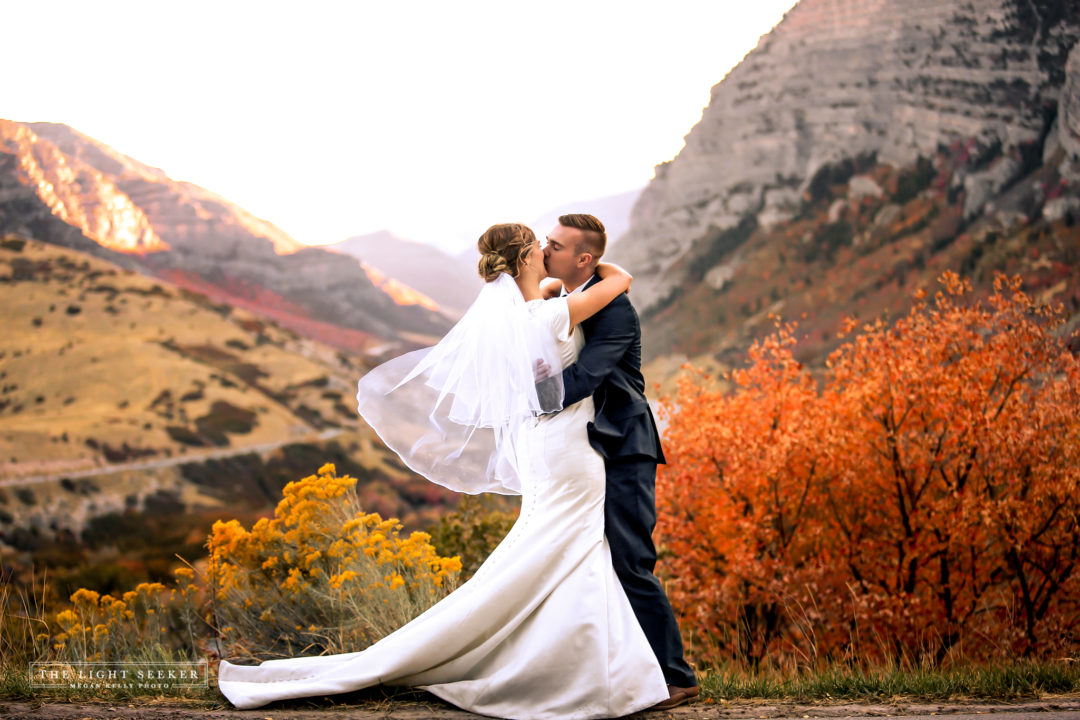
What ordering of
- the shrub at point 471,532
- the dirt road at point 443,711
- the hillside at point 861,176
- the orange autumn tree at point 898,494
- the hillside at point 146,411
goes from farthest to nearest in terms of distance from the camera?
the hillside at point 861,176, the hillside at point 146,411, the orange autumn tree at point 898,494, the shrub at point 471,532, the dirt road at point 443,711

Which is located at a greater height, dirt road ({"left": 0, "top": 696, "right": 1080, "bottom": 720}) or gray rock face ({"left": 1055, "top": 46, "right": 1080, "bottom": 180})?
gray rock face ({"left": 1055, "top": 46, "right": 1080, "bottom": 180})

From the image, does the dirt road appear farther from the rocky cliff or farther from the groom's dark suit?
the rocky cliff

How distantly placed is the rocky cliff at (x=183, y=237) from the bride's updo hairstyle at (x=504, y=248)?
92.9 meters

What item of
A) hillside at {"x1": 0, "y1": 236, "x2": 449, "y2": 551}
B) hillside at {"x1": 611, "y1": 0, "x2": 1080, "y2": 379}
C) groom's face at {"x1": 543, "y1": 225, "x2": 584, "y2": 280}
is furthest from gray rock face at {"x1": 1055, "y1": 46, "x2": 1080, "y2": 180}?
groom's face at {"x1": 543, "y1": 225, "x2": 584, "y2": 280}

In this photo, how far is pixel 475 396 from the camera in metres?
3.97

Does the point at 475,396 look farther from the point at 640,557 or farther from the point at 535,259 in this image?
the point at 640,557

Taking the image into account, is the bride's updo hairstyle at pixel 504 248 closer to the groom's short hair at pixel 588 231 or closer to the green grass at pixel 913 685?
the groom's short hair at pixel 588 231

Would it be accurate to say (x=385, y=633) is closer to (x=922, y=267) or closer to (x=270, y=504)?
(x=270, y=504)

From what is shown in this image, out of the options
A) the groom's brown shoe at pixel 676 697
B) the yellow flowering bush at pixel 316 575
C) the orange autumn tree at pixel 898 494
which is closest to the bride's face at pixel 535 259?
the yellow flowering bush at pixel 316 575

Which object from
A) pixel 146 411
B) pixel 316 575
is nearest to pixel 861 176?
pixel 146 411

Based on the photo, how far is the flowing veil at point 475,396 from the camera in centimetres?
382

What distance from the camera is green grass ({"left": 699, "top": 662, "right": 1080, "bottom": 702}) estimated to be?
3.83 metres

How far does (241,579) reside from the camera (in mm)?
5215

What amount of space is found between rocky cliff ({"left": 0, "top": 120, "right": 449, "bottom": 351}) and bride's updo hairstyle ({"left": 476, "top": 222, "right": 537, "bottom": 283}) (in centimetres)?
9294
